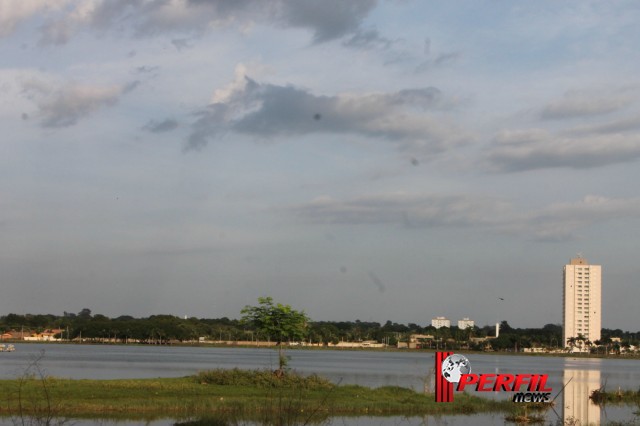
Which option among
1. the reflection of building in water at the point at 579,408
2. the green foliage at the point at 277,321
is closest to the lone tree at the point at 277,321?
the green foliage at the point at 277,321

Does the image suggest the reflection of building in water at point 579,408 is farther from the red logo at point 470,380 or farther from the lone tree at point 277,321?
the lone tree at point 277,321

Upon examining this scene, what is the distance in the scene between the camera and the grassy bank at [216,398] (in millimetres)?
39781

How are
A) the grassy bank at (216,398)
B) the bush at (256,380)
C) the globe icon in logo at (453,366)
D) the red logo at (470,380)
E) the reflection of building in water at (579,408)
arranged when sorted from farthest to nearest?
the bush at (256,380) < the reflection of building in water at (579,408) < the red logo at (470,380) < the globe icon in logo at (453,366) < the grassy bank at (216,398)

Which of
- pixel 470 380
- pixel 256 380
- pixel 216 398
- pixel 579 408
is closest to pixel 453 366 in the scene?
pixel 470 380

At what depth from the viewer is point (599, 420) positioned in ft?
152

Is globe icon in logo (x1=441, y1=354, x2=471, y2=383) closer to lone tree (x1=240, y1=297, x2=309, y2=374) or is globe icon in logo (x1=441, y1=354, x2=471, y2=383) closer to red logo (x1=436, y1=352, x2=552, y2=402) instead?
red logo (x1=436, y1=352, x2=552, y2=402)

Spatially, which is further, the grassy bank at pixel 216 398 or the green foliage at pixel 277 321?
the green foliage at pixel 277 321

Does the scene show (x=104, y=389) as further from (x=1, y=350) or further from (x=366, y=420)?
(x=1, y=350)

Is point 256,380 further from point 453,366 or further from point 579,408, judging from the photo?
point 579,408

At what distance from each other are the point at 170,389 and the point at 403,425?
13493mm

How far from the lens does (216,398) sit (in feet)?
145

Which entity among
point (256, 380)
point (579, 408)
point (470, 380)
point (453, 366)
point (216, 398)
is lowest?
point (579, 408)

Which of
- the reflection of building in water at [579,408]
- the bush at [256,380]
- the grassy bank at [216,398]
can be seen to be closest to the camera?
the grassy bank at [216,398]

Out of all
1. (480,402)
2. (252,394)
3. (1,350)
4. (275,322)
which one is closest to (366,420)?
(252,394)
